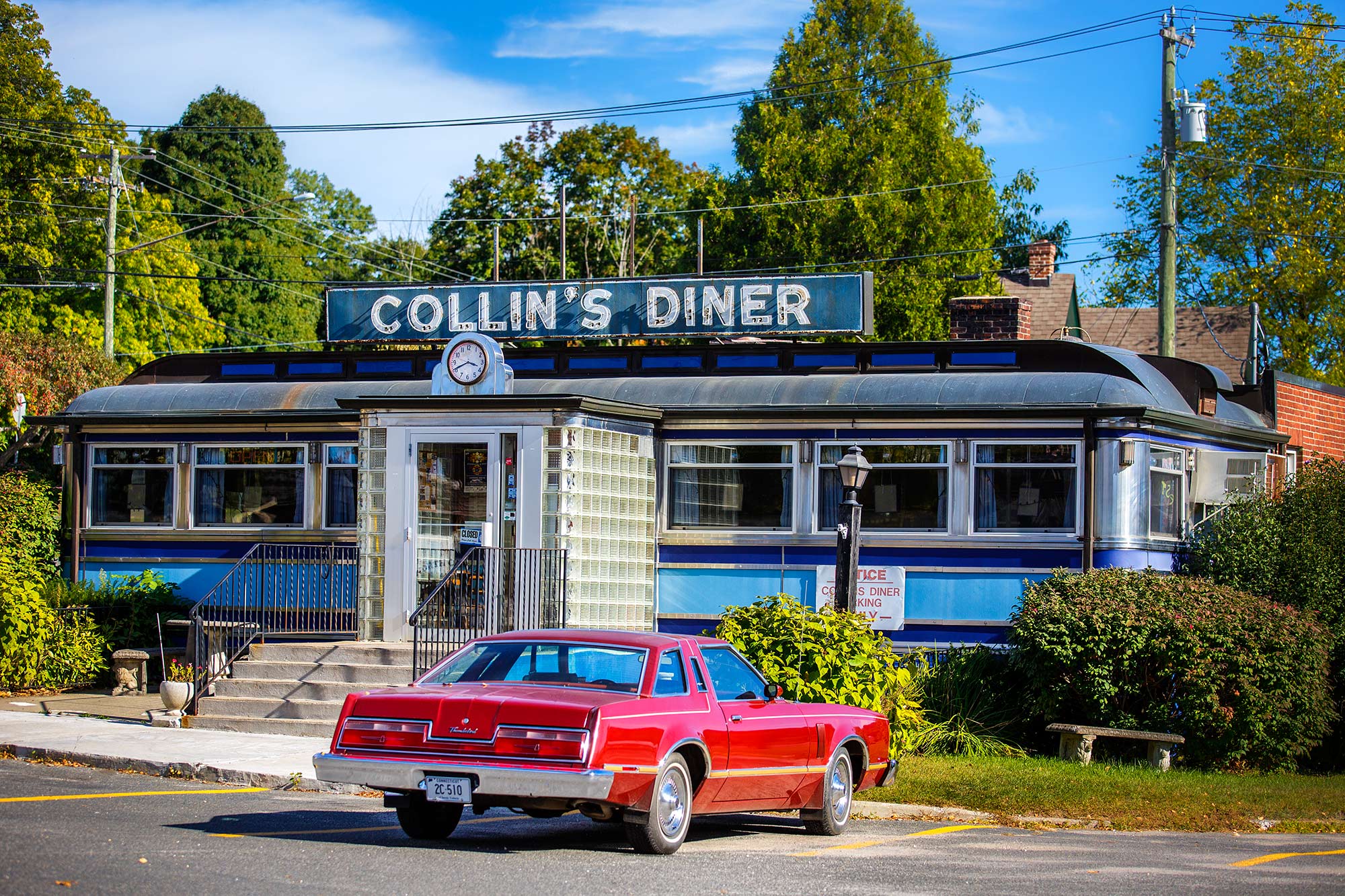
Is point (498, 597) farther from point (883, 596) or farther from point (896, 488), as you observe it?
point (896, 488)

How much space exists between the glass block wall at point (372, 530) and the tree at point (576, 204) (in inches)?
1176

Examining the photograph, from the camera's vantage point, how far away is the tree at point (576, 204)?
47.1m

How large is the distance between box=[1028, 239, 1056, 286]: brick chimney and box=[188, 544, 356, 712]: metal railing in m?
21.4

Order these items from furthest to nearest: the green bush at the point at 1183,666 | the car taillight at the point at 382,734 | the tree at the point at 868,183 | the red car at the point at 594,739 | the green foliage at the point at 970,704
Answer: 1. the tree at the point at 868,183
2. the green foliage at the point at 970,704
3. the green bush at the point at 1183,666
4. the car taillight at the point at 382,734
5. the red car at the point at 594,739

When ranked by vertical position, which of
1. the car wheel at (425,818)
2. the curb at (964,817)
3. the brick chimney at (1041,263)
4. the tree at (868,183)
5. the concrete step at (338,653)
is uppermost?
the tree at (868,183)

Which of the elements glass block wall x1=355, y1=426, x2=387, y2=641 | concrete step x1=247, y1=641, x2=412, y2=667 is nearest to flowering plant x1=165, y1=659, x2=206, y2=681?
concrete step x1=247, y1=641, x2=412, y2=667

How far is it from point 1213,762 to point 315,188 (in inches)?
2562

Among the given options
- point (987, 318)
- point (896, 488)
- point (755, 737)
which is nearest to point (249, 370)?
point (896, 488)

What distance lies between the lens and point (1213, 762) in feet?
50.3

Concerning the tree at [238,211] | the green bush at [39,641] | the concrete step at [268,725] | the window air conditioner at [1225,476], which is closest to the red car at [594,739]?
the concrete step at [268,725]

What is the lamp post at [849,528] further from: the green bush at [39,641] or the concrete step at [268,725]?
the green bush at [39,641]

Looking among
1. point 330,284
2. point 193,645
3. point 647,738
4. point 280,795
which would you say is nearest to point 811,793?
point 647,738

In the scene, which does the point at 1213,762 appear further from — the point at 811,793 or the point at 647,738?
the point at 647,738

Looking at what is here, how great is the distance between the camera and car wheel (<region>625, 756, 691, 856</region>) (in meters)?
9.43
